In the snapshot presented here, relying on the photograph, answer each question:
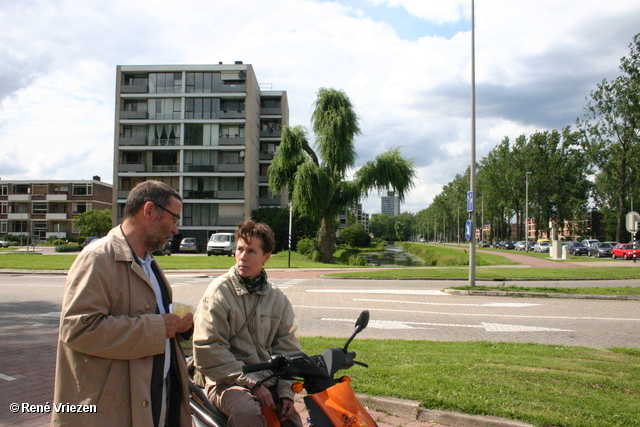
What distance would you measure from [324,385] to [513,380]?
3053mm

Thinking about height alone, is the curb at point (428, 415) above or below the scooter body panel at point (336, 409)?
below

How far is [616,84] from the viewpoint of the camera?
44.6 m

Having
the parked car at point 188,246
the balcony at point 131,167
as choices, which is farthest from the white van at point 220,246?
the balcony at point 131,167

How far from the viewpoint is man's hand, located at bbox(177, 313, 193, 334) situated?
7.47ft

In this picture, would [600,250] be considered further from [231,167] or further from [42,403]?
[42,403]

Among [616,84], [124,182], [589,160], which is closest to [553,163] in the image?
[589,160]

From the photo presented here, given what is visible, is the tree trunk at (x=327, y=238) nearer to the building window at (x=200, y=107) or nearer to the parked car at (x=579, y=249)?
the building window at (x=200, y=107)

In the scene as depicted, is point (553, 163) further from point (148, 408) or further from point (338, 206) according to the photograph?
point (148, 408)

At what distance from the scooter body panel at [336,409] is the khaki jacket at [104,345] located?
0.73 m

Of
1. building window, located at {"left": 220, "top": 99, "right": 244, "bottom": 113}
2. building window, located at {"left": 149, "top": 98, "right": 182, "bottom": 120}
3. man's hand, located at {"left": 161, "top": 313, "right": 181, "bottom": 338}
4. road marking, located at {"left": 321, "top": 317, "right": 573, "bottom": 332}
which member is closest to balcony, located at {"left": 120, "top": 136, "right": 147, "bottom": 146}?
building window, located at {"left": 149, "top": 98, "right": 182, "bottom": 120}

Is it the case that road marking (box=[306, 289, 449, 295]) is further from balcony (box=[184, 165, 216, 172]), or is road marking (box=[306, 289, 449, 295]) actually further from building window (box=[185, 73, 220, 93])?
building window (box=[185, 73, 220, 93])

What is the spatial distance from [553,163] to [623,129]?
770 inches

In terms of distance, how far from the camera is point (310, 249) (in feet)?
110

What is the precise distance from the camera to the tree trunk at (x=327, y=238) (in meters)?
32.6
